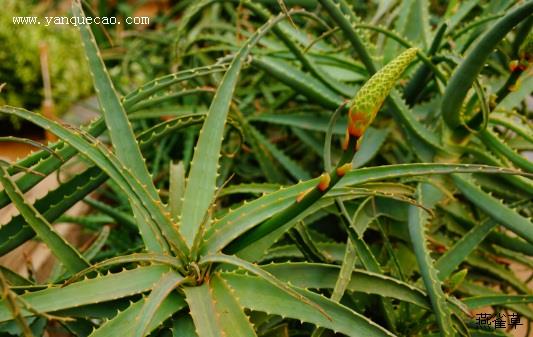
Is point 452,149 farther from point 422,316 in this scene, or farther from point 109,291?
point 109,291

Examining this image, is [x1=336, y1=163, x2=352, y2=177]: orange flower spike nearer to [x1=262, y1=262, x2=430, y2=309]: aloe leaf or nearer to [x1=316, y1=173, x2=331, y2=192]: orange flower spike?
[x1=316, y1=173, x2=331, y2=192]: orange flower spike

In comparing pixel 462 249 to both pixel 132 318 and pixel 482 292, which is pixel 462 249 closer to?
pixel 482 292

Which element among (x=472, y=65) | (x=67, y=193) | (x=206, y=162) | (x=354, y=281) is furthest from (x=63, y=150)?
(x=472, y=65)

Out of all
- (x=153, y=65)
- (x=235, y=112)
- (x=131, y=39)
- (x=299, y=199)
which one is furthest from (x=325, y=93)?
(x=131, y=39)

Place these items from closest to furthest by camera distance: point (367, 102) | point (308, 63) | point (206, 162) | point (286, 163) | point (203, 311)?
1. point (367, 102)
2. point (203, 311)
3. point (206, 162)
4. point (308, 63)
5. point (286, 163)

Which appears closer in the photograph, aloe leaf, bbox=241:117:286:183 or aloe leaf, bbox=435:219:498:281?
aloe leaf, bbox=435:219:498:281

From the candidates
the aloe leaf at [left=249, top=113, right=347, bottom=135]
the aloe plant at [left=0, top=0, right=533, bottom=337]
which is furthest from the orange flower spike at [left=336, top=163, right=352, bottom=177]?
the aloe leaf at [left=249, top=113, right=347, bottom=135]

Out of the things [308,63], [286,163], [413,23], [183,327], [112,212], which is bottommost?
[183,327]

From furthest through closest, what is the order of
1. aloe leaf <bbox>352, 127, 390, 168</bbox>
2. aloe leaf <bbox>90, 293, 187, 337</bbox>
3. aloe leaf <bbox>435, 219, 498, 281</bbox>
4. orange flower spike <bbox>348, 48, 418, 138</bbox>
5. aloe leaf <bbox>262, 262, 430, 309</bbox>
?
aloe leaf <bbox>352, 127, 390, 168</bbox> → aloe leaf <bbox>435, 219, 498, 281</bbox> → aloe leaf <bbox>262, 262, 430, 309</bbox> → aloe leaf <bbox>90, 293, 187, 337</bbox> → orange flower spike <bbox>348, 48, 418, 138</bbox>

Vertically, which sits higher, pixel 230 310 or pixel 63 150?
pixel 63 150

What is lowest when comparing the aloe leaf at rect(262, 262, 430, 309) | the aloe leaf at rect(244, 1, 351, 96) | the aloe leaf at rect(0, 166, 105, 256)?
the aloe leaf at rect(262, 262, 430, 309)
